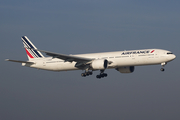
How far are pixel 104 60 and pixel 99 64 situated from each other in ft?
4.26

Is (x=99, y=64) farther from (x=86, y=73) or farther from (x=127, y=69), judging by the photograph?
(x=127, y=69)

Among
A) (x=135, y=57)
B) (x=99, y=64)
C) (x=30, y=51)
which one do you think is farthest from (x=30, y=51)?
(x=135, y=57)

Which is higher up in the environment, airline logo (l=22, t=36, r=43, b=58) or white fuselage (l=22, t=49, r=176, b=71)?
airline logo (l=22, t=36, r=43, b=58)

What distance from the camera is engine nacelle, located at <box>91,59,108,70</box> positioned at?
5969cm

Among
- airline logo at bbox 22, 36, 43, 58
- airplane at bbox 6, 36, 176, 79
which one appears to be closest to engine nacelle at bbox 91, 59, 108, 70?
airplane at bbox 6, 36, 176, 79

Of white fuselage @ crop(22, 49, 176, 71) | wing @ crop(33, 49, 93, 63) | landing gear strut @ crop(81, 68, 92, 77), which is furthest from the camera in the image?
landing gear strut @ crop(81, 68, 92, 77)

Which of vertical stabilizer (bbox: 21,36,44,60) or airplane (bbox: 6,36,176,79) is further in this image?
vertical stabilizer (bbox: 21,36,44,60)

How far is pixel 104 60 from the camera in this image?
197 feet

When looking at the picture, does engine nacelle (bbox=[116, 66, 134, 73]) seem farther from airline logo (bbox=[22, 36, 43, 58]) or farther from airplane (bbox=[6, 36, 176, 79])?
airline logo (bbox=[22, 36, 43, 58])

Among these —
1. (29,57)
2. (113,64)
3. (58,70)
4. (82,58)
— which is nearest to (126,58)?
(113,64)

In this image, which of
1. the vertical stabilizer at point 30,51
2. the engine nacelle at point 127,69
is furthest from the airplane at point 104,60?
the vertical stabilizer at point 30,51

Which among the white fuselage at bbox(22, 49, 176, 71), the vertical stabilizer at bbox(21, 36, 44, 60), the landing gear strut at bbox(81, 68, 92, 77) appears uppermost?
the vertical stabilizer at bbox(21, 36, 44, 60)

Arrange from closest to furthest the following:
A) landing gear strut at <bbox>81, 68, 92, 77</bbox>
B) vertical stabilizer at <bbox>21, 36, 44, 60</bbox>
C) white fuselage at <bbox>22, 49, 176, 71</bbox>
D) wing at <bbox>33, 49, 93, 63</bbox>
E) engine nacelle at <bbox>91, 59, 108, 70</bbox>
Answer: white fuselage at <bbox>22, 49, 176, 71</bbox> < wing at <bbox>33, 49, 93, 63</bbox> < engine nacelle at <bbox>91, 59, 108, 70</bbox> < landing gear strut at <bbox>81, 68, 92, 77</bbox> < vertical stabilizer at <bbox>21, 36, 44, 60</bbox>

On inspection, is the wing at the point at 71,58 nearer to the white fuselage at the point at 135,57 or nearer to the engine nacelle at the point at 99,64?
the white fuselage at the point at 135,57
